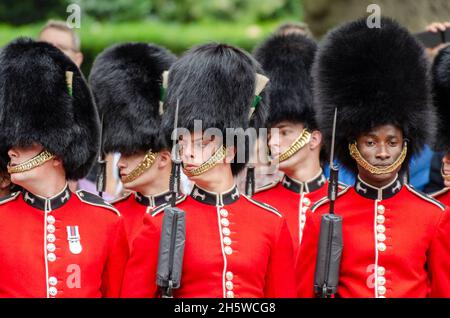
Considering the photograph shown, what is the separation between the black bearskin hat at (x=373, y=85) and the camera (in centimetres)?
461

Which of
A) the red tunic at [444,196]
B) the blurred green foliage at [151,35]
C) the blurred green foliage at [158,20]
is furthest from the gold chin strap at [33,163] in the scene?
the blurred green foliage at [151,35]

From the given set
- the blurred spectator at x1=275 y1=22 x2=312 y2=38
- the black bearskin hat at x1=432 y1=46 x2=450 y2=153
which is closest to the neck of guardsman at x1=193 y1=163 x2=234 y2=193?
the black bearskin hat at x1=432 y1=46 x2=450 y2=153

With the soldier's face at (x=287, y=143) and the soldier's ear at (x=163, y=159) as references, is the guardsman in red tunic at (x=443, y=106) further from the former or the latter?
the soldier's ear at (x=163, y=159)

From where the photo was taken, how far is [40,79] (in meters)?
4.52

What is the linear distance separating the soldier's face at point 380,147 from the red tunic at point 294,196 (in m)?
0.86

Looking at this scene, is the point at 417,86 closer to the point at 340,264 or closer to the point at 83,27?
the point at 340,264

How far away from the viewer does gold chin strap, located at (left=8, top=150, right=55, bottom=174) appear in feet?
14.3

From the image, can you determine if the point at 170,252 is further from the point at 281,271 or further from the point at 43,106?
the point at 43,106

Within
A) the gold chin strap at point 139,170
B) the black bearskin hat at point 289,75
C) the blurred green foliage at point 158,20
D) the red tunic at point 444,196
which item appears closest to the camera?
the red tunic at point 444,196

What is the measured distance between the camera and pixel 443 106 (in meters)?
5.02

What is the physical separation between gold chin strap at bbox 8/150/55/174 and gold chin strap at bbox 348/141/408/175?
1269 millimetres

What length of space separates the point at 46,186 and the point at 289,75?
1737mm

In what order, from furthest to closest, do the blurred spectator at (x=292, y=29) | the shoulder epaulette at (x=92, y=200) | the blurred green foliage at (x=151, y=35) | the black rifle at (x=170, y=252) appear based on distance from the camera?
1. the blurred green foliage at (x=151, y=35)
2. the blurred spectator at (x=292, y=29)
3. the shoulder epaulette at (x=92, y=200)
4. the black rifle at (x=170, y=252)

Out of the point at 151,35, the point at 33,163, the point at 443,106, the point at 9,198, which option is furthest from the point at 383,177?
the point at 151,35
